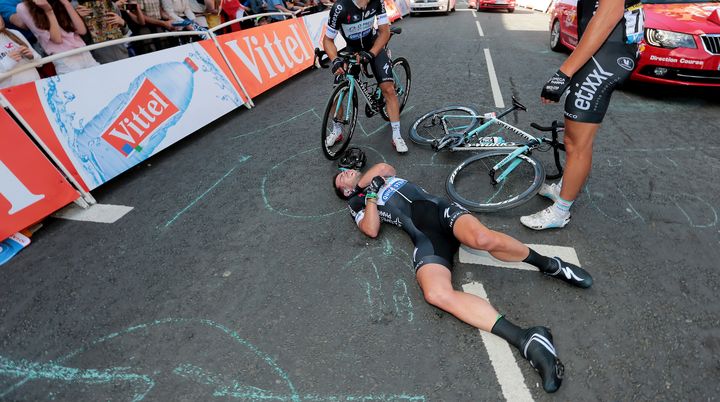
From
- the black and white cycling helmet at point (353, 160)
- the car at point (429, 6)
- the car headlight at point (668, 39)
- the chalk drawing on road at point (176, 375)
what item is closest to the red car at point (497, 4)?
the car at point (429, 6)

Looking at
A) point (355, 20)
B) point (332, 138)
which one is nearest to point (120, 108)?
point (332, 138)

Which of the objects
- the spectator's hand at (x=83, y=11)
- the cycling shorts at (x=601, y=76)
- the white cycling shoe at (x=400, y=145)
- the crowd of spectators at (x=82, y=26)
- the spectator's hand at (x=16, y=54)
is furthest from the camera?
the spectator's hand at (x=83, y=11)

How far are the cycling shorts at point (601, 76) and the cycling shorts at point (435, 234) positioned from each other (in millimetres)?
1209

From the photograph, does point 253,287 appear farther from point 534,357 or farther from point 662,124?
point 662,124

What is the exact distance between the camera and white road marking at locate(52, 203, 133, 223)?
379cm

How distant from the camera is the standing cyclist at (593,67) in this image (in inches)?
92.6

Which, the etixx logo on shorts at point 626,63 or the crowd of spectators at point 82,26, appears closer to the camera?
the etixx logo on shorts at point 626,63

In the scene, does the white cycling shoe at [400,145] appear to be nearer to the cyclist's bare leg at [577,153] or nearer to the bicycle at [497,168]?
the bicycle at [497,168]

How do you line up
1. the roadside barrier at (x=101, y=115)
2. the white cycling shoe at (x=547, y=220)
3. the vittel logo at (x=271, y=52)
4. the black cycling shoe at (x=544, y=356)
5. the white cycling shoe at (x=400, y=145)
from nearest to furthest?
the black cycling shoe at (x=544, y=356), the white cycling shoe at (x=547, y=220), the roadside barrier at (x=101, y=115), the white cycling shoe at (x=400, y=145), the vittel logo at (x=271, y=52)

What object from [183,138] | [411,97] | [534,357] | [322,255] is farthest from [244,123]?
[534,357]

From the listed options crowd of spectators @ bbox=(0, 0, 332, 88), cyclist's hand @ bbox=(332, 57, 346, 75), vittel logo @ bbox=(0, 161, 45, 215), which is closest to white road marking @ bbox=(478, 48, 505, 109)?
cyclist's hand @ bbox=(332, 57, 346, 75)

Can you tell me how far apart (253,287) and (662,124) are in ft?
19.4

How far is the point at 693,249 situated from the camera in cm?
279

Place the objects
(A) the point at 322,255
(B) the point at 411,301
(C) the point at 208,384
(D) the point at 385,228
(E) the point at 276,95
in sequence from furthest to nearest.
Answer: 1. (E) the point at 276,95
2. (D) the point at 385,228
3. (A) the point at 322,255
4. (B) the point at 411,301
5. (C) the point at 208,384
